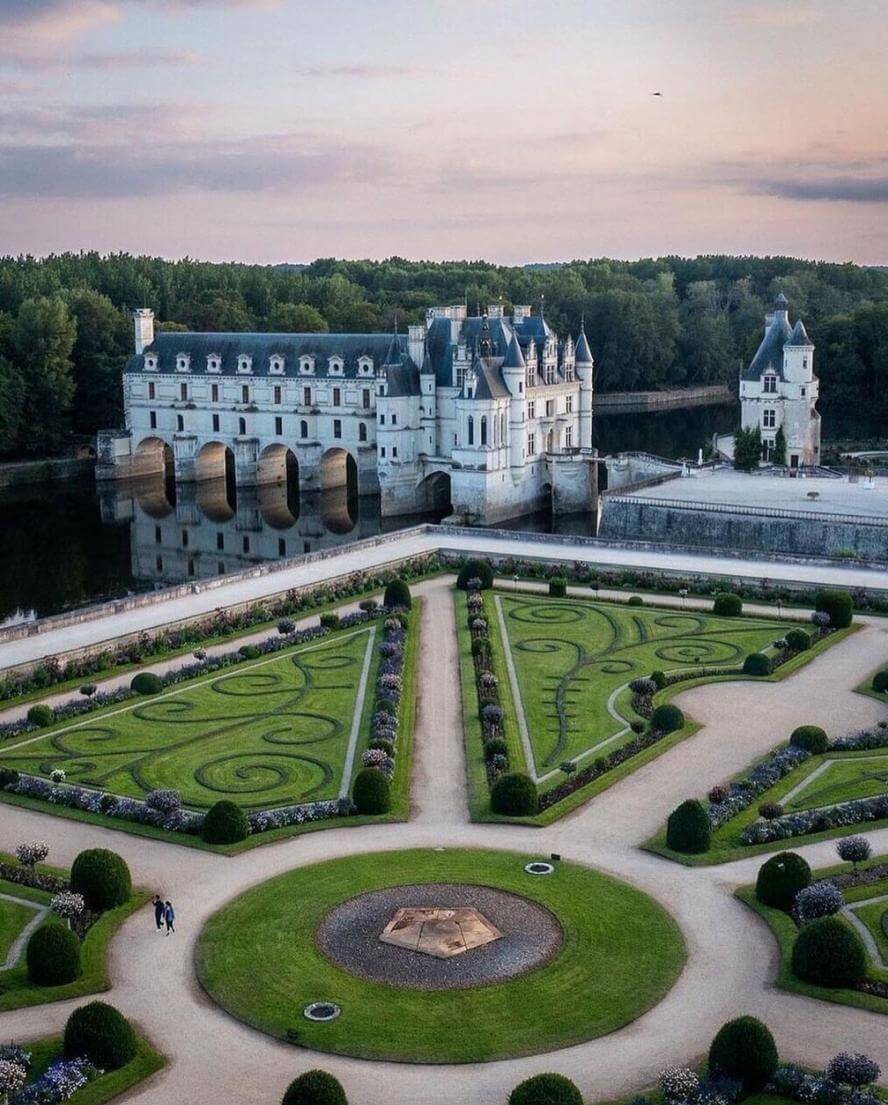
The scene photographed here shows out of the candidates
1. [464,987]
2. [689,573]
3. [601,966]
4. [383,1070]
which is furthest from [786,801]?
[689,573]

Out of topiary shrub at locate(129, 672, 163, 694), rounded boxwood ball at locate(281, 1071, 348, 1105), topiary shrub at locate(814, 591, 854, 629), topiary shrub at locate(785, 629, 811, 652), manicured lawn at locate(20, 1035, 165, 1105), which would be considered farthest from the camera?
topiary shrub at locate(814, 591, 854, 629)

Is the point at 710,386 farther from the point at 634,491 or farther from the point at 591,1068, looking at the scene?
the point at 591,1068

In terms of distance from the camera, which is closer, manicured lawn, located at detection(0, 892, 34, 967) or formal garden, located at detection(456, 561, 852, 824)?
manicured lawn, located at detection(0, 892, 34, 967)

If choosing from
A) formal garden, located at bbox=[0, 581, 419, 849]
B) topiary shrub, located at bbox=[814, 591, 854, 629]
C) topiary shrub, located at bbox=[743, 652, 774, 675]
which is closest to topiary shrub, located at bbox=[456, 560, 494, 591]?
formal garden, located at bbox=[0, 581, 419, 849]

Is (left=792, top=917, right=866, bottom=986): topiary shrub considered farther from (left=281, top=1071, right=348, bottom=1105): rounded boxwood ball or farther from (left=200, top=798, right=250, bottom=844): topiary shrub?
(left=200, top=798, right=250, bottom=844): topiary shrub

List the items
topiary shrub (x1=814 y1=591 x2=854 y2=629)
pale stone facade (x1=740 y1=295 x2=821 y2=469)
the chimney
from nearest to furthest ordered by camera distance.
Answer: topiary shrub (x1=814 y1=591 x2=854 y2=629)
pale stone facade (x1=740 y1=295 x2=821 y2=469)
the chimney

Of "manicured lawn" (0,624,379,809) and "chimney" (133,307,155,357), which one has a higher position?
"chimney" (133,307,155,357)

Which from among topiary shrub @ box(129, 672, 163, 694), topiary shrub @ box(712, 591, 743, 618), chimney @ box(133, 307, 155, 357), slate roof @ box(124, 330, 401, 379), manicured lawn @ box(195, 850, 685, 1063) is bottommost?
manicured lawn @ box(195, 850, 685, 1063)
